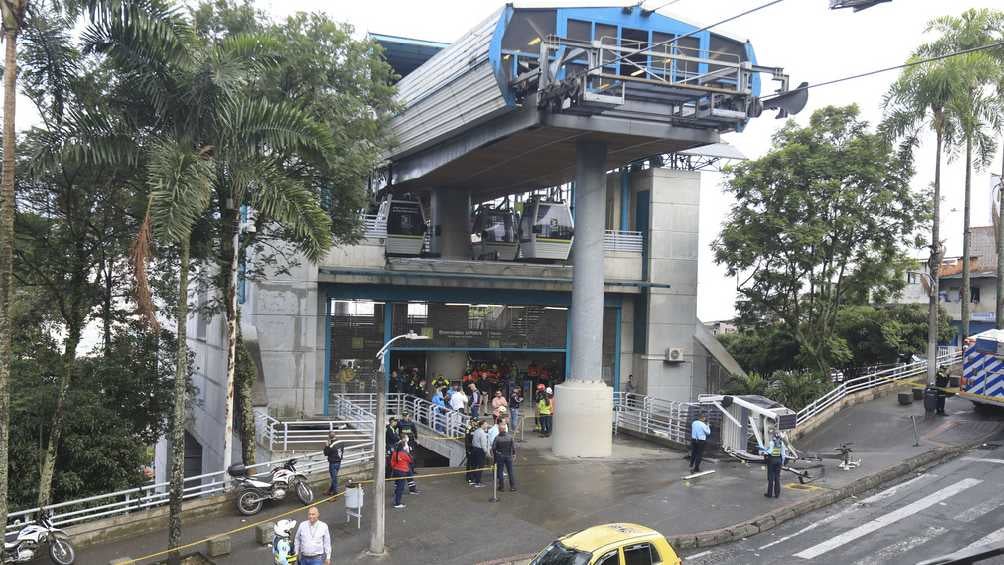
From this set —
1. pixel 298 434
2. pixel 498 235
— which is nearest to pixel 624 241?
pixel 498 235

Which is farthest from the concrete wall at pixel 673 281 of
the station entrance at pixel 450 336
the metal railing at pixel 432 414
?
the metal railing at pixel 432 414

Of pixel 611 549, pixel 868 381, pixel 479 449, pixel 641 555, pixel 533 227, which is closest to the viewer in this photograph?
pixel 611 549

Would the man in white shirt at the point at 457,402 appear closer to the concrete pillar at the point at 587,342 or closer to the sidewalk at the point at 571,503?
the sidewalk at the point at 571,503

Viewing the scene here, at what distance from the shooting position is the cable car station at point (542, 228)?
902 inches

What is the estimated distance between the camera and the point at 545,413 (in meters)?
26.5

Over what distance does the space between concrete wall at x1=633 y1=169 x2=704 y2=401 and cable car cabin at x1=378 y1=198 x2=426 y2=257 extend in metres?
9.75

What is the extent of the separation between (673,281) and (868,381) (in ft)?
27.5

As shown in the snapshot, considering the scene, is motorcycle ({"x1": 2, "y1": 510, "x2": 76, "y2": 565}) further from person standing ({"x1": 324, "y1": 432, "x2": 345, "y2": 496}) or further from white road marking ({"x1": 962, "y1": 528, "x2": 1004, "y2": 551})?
white road marking ({"x1": 962, "y1": 528, "x2": 1004, "y2": 551})

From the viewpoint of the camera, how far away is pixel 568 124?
22891mm

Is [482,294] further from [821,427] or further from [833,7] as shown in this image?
[833,7]

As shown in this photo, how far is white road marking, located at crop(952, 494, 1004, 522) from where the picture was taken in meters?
15.5

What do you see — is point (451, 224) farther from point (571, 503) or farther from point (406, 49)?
point (571, 503)

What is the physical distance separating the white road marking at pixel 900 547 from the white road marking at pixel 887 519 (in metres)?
0.72

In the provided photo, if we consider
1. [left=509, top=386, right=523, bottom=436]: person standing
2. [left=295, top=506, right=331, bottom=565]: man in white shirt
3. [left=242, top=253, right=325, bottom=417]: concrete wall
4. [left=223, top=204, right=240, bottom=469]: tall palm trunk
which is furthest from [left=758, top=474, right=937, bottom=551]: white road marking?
[left=242, top=253, right=325, bottom=417]: concrete wall
